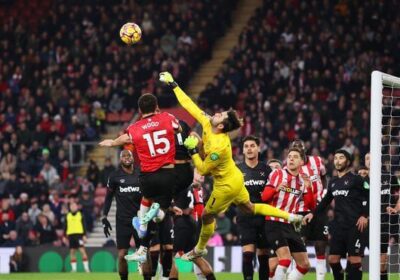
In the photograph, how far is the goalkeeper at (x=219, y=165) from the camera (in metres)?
14.4

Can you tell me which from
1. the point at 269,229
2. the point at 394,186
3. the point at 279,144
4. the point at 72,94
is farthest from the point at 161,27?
the point at 269,229

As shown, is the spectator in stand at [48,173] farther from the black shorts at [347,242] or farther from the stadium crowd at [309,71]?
the black shorts at [347,242]

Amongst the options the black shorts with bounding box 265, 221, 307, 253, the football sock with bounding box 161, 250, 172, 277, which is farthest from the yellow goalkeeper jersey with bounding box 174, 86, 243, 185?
the football sock with bounding box 161, 250, 172, 277

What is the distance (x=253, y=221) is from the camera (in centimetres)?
1614

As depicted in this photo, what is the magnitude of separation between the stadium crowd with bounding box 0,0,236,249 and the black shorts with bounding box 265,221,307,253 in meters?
13.8

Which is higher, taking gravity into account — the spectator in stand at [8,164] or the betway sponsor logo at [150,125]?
the spectator in stand at [8,164]

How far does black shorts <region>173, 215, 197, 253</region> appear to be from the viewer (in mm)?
16609

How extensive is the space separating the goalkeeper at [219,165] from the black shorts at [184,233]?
1738 mm

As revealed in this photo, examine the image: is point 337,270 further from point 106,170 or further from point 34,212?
point 106,170

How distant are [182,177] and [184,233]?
1.94 meters

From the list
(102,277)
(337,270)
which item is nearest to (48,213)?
(102,277)

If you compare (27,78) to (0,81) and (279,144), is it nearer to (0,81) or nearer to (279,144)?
(0,81)

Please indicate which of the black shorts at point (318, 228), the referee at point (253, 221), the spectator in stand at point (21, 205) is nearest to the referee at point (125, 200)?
the referee at point (253, 221)

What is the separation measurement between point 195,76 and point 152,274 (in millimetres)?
19371
